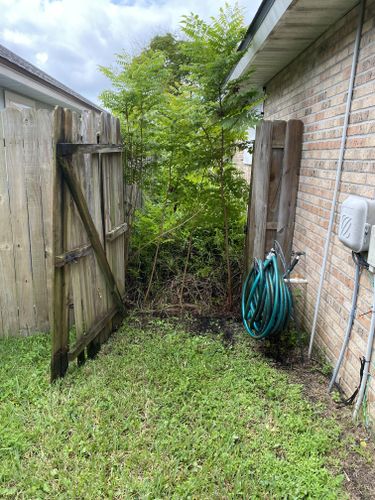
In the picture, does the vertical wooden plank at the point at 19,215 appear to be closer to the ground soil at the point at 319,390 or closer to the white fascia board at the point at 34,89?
the ground soil at the point at 319,390

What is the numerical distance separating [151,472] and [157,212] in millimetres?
2700

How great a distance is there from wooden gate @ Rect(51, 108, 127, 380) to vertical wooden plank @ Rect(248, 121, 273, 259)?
1378 millimetres

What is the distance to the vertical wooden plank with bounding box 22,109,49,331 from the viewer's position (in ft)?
8.98

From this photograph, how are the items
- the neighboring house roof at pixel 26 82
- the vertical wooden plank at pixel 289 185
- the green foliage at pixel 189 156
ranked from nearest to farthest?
the green foliage at pixel 189 156 < the vertical wooden plank at pixel 289 185 < the neighboring house roof at pixel 26 82

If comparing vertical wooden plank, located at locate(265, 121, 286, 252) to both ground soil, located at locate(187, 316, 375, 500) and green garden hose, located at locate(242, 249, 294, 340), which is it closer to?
green garden hose, located at locate(242, 249, 294, 340)

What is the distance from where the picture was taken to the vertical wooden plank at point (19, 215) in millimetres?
2725

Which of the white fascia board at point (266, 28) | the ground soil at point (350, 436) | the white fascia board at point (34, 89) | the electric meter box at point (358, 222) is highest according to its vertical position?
the white fascia board at point (34, 89)

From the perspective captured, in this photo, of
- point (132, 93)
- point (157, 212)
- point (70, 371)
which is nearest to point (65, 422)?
point (70, 371)

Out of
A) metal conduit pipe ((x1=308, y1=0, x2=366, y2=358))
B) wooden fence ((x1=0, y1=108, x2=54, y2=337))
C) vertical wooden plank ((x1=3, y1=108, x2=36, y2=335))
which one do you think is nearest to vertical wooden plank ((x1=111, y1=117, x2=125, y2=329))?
wooden fence ((x1=0, y1=108, x2=54, y2=337))

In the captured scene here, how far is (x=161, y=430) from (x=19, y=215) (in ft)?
6.85

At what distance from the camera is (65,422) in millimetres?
2115

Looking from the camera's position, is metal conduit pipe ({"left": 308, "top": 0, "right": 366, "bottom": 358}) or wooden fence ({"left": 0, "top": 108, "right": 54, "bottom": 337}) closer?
metal conduit pipe ({"left": 308, "top": 0, "right": 366, "bottom": 358})

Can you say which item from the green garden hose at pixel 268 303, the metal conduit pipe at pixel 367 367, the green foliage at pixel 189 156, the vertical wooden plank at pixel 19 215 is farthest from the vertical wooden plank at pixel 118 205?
the metal conduit pipe at pixel 367 367

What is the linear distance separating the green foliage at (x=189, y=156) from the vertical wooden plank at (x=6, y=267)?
1.25 meters
